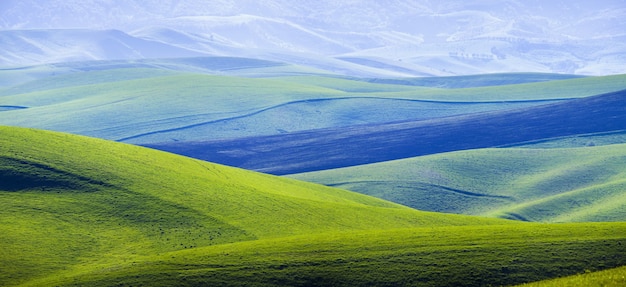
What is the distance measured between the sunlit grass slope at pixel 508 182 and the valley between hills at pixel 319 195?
7.7 inches

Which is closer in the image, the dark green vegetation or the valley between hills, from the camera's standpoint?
the dark green vegetation

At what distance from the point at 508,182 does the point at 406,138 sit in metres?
22.5

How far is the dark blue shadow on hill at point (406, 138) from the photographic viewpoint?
249 ft

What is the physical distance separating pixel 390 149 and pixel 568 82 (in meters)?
44.5

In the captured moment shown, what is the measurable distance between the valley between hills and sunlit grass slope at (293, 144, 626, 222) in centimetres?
20

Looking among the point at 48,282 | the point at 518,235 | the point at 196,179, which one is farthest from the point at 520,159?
the point at 48,282

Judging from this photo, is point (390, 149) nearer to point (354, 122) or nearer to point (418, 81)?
point (354, 122)

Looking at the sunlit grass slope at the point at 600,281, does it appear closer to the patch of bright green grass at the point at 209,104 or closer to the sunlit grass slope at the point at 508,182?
the sunlit grass slope at the point at 508,182

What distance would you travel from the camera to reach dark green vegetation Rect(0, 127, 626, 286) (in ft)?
83.6

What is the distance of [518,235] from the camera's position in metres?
28.9

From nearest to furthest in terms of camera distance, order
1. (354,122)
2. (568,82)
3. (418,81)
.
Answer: (354,122) → (568,82) → (418,81)

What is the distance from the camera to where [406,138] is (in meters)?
82.1

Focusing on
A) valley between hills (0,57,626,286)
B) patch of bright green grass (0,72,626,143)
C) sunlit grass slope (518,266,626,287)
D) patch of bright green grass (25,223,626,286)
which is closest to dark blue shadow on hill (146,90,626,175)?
valley between hills (0,57,626,286)

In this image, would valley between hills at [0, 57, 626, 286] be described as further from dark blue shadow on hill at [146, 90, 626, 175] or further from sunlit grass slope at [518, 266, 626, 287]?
dark blue shadow on hill at [146, 90, 626, 175]
